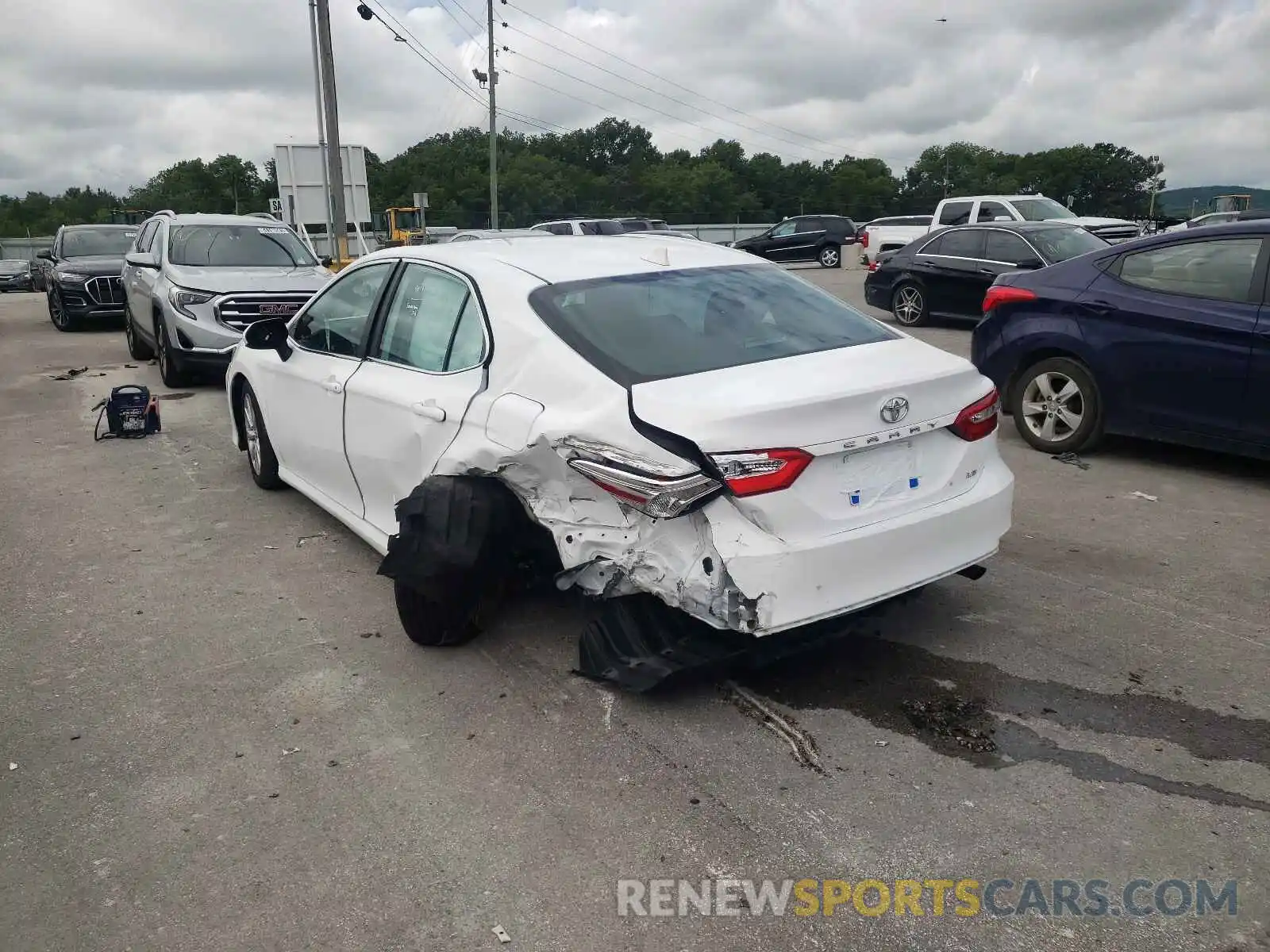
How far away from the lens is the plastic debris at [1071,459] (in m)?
7.06

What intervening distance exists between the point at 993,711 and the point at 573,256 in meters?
2.52

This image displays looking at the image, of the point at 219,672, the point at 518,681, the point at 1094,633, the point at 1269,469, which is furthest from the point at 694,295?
the point at 1269,469

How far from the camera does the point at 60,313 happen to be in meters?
17.1

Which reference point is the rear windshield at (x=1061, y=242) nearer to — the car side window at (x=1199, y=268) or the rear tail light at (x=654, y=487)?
the car side window at (x=1199, y=268)

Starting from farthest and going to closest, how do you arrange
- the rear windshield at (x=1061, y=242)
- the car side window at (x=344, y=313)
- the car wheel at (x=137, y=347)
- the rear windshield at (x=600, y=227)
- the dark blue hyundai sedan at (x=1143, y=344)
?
the rear windshield at (x=600, y=227) < the car wheel at (x=137, y=347) < the rear windshield at (x=1061, y=242) < the dark blue hyundai sedan at (x=1143, y=344) < the car side window at (x=344, y=313)

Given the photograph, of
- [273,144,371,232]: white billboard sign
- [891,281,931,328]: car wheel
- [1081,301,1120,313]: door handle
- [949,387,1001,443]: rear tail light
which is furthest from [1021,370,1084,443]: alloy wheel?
[273,144,371,232]: white billboard sign

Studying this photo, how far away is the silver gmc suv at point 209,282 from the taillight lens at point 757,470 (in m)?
8.32

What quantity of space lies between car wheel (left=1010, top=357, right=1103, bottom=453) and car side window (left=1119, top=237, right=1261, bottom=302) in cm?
70

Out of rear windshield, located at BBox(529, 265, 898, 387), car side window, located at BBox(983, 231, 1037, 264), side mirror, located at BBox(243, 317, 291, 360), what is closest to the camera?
rear windshield, located at BBox(529, 265, 898, 387)

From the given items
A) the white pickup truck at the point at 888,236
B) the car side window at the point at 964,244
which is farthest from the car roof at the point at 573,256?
the white pickup truck at the point at 888,236

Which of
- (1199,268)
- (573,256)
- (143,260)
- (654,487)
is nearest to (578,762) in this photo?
(654,487)

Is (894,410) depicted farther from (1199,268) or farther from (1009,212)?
(1009,212)

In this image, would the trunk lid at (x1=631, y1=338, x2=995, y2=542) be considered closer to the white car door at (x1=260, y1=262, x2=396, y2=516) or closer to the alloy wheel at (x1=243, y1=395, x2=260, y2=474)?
the white car door at (x1=260, y1=262, x2=396, y2=516)

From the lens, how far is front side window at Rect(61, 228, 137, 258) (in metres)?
17.8
